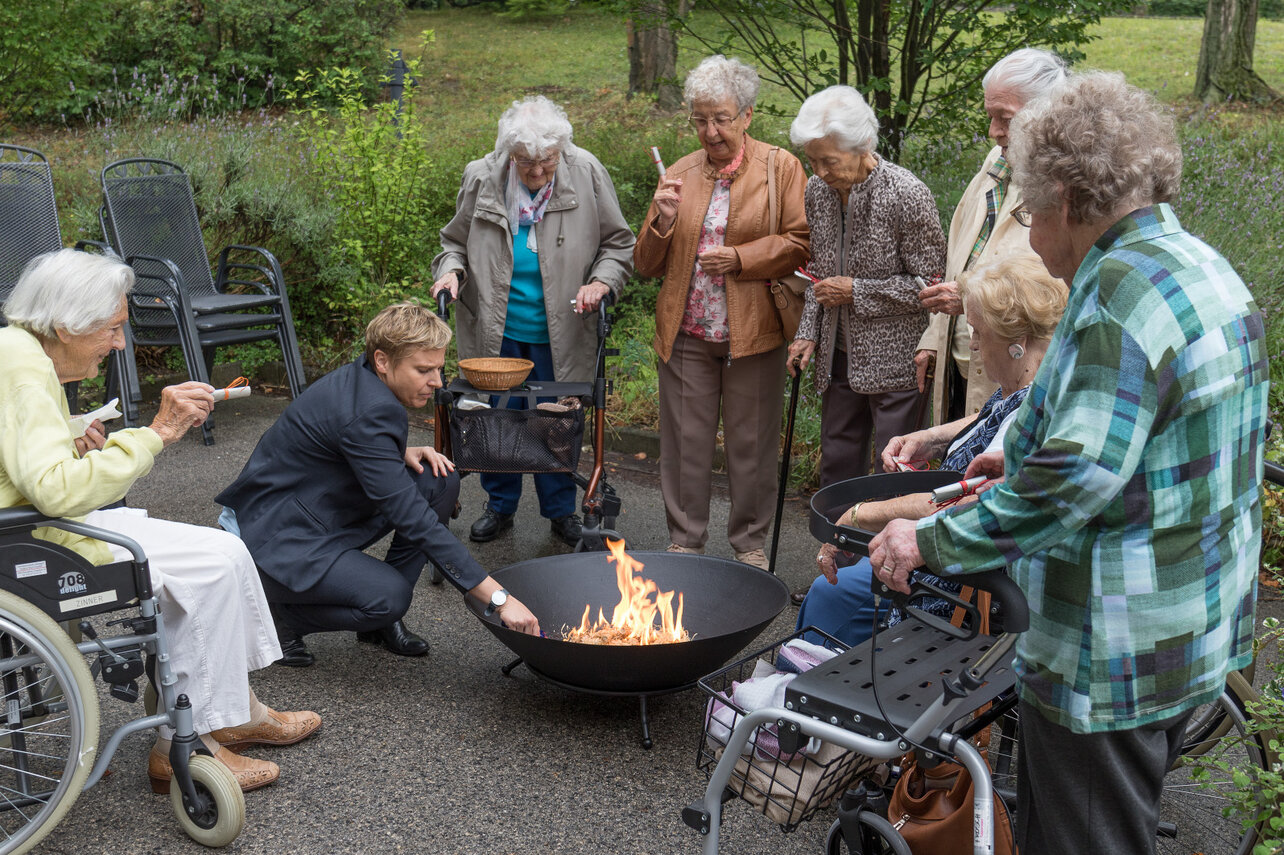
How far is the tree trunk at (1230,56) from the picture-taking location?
1368cm

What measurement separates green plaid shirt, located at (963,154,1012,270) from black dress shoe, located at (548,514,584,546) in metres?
2.09

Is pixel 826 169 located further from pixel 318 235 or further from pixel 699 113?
pixel 318 235

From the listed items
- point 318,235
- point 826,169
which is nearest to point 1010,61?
point 826,169

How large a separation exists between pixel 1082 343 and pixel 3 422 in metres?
2.37

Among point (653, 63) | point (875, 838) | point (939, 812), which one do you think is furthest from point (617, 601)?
point (653, 63)

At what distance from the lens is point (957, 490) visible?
2186mm

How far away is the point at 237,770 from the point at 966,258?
2.75 m

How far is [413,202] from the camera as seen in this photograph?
7.75m

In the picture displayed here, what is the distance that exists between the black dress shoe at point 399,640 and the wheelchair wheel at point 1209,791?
7.89ft

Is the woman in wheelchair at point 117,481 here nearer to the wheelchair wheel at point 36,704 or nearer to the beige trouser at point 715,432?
the wheelchair wheel at point 36,704

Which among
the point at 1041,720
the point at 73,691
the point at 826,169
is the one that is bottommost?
the point at 73,691

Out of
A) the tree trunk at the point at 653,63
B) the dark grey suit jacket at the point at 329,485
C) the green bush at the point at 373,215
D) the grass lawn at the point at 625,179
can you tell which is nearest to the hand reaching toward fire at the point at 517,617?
the dark grey suit jacket at the point at 329,485

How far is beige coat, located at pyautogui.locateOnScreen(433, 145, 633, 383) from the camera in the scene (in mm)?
4660

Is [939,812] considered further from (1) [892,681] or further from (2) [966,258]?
(2) [966,258]
